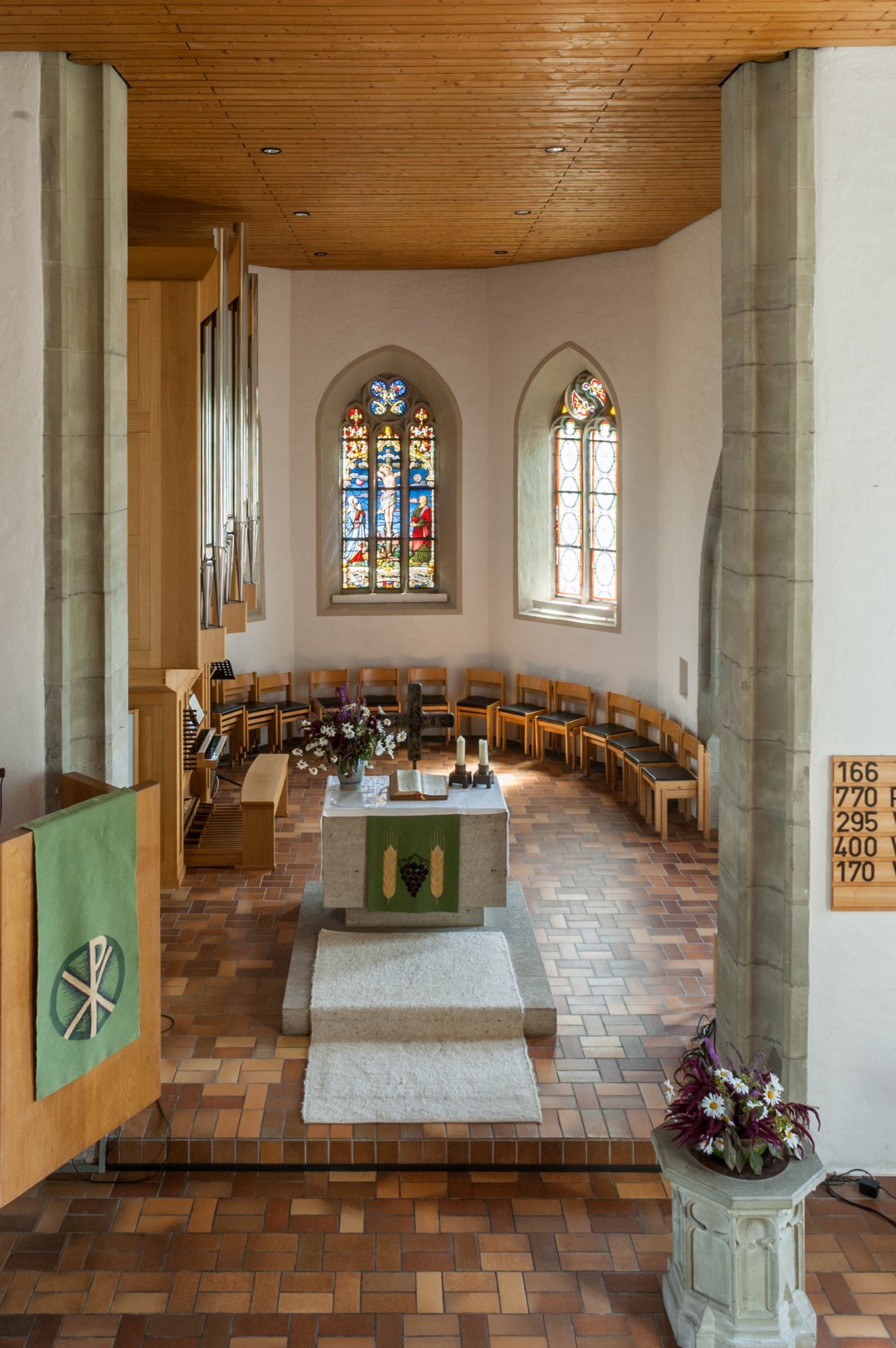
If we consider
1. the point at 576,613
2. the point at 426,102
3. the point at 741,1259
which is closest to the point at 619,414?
the point at 576,613

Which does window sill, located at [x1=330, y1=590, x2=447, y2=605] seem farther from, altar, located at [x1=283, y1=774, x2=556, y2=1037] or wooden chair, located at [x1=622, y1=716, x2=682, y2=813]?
altar, located at [x1=283, y1=774, x2=556, y2=1037]

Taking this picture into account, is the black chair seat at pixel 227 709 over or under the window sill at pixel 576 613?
under

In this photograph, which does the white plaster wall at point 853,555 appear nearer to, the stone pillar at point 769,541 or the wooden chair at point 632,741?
the stone pillar at point 769,541

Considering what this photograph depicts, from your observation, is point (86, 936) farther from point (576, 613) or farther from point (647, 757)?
point (576, 613)

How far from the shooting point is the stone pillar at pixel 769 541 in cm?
569

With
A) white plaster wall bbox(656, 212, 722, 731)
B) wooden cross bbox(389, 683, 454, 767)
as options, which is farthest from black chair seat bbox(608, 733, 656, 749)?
wooden cross bbox(389, 683, 454, 767)

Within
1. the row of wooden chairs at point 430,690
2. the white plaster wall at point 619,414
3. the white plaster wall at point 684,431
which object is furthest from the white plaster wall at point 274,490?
the white plaster wall at point 684,431

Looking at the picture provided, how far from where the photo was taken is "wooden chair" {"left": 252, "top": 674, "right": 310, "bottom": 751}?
13.9 m

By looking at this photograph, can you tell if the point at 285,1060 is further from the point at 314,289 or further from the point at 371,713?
the point at 314,289

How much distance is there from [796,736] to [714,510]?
544 centimetres

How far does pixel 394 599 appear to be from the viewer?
1514 centimetres

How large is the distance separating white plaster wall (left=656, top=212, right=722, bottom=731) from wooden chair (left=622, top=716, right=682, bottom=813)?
0.54 ft

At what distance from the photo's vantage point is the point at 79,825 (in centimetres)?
509

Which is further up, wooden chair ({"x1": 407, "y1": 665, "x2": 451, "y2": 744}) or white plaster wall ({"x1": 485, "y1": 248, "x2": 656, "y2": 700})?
white plaster wall ({"x1": 485, "y1": 248, "x2": 656, "y2": 700})
